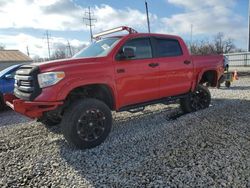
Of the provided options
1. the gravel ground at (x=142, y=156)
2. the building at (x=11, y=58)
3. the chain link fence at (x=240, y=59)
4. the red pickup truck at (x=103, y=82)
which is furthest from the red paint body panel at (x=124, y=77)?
the building at (x=11, y=58)

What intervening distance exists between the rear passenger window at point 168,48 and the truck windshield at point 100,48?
1.08 metres

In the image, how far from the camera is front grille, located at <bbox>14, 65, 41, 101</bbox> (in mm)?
4172

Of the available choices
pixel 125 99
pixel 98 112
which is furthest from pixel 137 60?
pixel 98 112

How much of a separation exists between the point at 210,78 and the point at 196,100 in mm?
934

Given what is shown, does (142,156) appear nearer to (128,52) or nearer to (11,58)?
(128,52)

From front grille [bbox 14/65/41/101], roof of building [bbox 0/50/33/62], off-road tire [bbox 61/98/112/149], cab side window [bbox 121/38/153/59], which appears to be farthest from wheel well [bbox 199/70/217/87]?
roof of building [bbox 0/50/33/62]

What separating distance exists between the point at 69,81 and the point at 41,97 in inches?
20.5

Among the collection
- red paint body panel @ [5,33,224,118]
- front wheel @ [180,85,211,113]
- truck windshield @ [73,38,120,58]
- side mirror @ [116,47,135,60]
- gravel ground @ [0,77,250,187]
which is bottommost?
gravel ground @ [0,77,250,187]

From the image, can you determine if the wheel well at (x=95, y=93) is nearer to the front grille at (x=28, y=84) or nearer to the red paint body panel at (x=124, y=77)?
the red paint body panel at (x=124, y=77)

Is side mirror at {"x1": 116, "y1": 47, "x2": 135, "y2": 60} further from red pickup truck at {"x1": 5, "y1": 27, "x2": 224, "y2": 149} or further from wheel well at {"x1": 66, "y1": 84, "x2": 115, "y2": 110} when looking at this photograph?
wheel well at {"x1": 66, "y1": 84, "x2": 115, "y2": 110}

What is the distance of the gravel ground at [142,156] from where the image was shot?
3.38 metres

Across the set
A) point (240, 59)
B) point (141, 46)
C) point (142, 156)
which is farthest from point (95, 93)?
point (240, 59)

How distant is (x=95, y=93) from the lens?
4922mm

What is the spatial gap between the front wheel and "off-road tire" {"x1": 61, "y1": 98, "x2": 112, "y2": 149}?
9.06 ft
